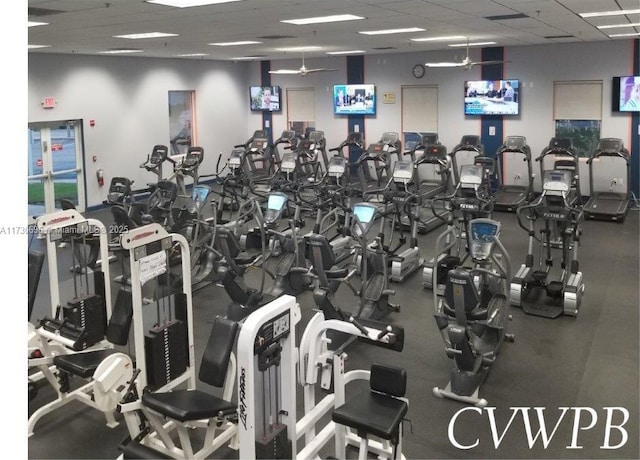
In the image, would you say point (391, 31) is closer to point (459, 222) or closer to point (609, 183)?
point (459, 222)

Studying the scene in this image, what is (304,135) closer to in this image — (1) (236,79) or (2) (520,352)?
(1) (236,79)

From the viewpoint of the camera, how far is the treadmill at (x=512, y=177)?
442 inches

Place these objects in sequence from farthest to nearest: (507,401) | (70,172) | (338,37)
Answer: (70,172), (338,37), (507,401)

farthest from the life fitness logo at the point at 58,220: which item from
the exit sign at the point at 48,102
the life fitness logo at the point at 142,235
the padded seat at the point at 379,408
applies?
the exit sign at the point at 48,102

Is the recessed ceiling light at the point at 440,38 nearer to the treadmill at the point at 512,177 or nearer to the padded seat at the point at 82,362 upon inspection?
the treadmill at the point at 512,177

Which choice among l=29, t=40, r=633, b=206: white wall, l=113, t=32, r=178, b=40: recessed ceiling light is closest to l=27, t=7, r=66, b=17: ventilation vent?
l=113, t=32, r=178, b=40: recessed ceiling light

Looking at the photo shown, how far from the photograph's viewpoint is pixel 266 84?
16.1 meters

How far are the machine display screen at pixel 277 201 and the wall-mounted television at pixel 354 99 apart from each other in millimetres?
6940

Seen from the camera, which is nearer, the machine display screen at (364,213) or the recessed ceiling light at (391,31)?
the machine display screen at (364,213)

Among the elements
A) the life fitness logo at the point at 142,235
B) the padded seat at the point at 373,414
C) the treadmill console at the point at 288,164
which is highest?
the treadmill console at the point at 288,164

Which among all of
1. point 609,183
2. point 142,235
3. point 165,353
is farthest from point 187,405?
point 609,183

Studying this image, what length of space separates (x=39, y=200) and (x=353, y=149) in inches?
283

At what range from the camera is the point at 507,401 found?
4734mm

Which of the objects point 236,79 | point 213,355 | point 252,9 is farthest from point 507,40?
point 213,355
